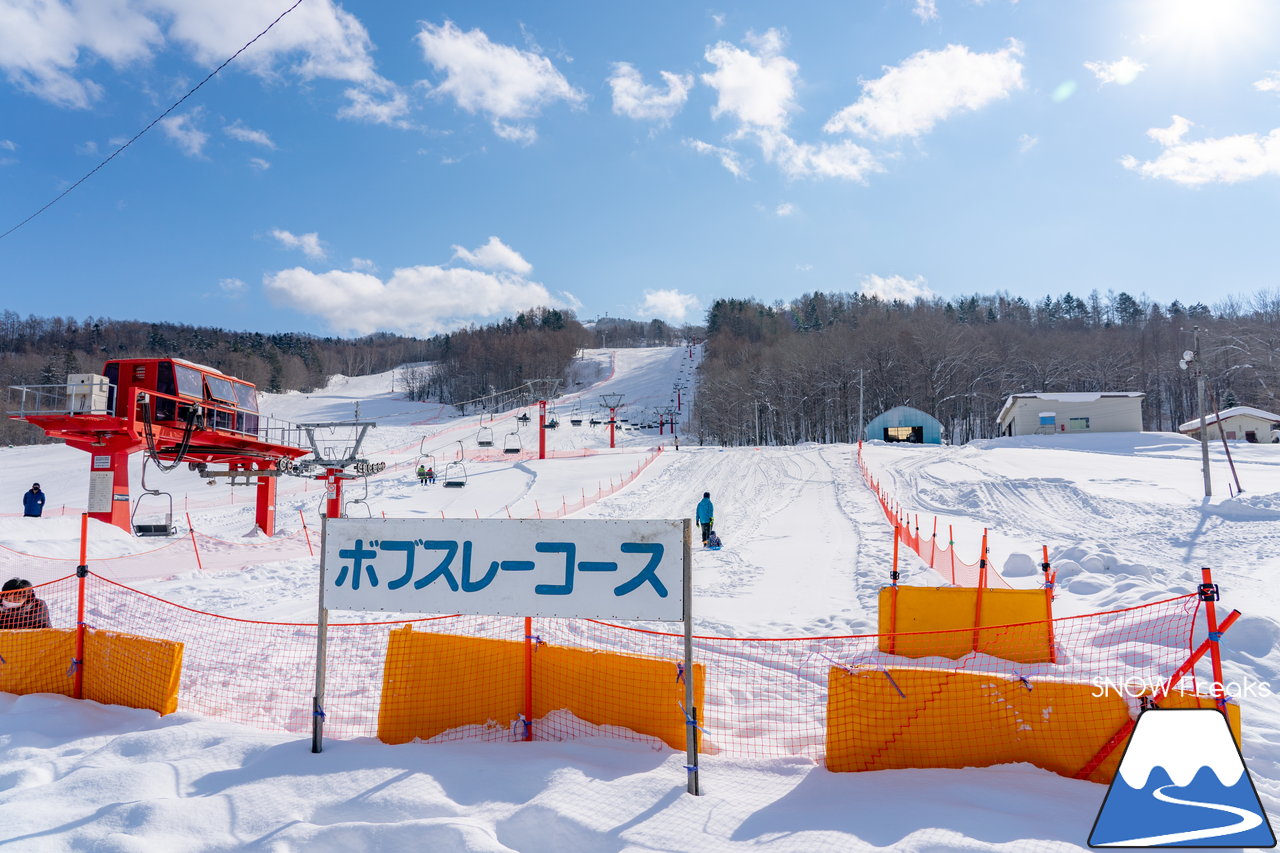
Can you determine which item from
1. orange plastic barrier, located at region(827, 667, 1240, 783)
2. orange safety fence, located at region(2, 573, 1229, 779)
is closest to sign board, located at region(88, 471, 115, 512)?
orange safety fence, located at region(2, 573, 1229, 779)

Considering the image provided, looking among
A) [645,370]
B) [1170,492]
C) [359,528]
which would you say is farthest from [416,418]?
[359,528]

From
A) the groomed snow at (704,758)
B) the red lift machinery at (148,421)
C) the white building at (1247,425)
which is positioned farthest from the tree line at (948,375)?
the red lift machinery at (148,421)

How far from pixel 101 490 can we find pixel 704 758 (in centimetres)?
1758

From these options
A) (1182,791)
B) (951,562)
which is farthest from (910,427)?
(1182,791)

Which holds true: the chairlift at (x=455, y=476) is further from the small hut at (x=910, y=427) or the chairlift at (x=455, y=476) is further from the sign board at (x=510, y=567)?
the small hut at (x=910, y=427)

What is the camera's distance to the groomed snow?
3662mm

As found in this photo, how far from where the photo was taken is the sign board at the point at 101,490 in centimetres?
1589

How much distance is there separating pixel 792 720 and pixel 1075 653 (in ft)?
11.9

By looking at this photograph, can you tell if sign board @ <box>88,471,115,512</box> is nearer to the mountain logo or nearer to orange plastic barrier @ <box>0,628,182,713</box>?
orange plastic barrier @ <box>0,628,182,713</box>

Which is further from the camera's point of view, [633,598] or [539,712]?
[539,712]

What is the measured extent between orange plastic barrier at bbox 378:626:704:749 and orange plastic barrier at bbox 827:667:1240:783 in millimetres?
1240

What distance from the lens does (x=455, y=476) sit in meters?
35.0

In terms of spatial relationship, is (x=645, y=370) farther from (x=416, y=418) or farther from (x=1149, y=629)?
(x=1149, y=629)

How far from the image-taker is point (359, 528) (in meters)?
5.03
